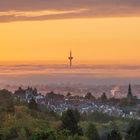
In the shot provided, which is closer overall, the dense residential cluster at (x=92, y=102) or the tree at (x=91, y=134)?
the tree at (x=91, y=134)

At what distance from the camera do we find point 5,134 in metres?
59.6

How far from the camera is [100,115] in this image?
5482 inches

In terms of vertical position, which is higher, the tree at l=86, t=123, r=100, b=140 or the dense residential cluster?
the dense residential cluster

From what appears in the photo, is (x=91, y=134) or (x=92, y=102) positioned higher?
(x=92, y=102)

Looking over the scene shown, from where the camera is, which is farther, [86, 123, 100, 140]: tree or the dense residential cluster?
the dense residential cluster

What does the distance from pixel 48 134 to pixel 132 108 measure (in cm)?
12467

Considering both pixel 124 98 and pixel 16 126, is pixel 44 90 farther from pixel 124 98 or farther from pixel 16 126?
pixel 16 126

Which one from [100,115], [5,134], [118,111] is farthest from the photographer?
[118,111]

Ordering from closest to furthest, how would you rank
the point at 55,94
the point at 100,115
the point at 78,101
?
the point at 100,115, the point at 78,101, the point at 55,94

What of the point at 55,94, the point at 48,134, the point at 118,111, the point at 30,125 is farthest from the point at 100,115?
the point at 48,134

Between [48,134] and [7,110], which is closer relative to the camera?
[48,134]

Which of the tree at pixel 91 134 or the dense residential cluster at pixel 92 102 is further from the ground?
the dense residential cluster at pixel 92 102

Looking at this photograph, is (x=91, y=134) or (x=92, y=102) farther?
(x=92, y=102)

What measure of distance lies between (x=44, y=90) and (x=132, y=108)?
3056cm
